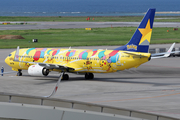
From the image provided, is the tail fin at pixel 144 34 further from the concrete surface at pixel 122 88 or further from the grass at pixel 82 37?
the grass at pixel 82 37

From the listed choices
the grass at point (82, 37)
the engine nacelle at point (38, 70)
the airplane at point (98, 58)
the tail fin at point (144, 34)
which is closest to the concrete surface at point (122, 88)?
the engine nacelle at point (38, 70)

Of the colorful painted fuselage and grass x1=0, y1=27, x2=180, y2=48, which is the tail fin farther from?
grass x1=0, y1=27, x2=180, y2=48

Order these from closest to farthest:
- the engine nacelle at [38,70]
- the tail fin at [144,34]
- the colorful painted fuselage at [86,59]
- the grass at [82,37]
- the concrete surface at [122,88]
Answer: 1. the concrete surface at [122,88]
2. the colorful painted fuselage at [86,59]
3. the tail fin at [144,34]
4. the engine nacelle at [38,70]
5. the grass at [82,37]

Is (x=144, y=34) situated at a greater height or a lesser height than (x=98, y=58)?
greater

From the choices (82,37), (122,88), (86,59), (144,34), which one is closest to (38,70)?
(86,59)

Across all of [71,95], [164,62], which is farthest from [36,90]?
[164,62]

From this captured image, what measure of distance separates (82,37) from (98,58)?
70504mm

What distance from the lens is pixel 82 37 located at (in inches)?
Answer: 4665

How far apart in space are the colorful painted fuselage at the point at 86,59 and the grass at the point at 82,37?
43015 millimetres

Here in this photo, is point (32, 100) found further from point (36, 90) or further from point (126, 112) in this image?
point (36, 90)

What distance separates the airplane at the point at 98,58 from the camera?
152 ft

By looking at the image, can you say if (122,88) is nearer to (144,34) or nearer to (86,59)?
(86,59)

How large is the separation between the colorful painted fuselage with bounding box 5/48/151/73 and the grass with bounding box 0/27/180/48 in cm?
4302

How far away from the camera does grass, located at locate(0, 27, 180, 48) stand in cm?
10194
